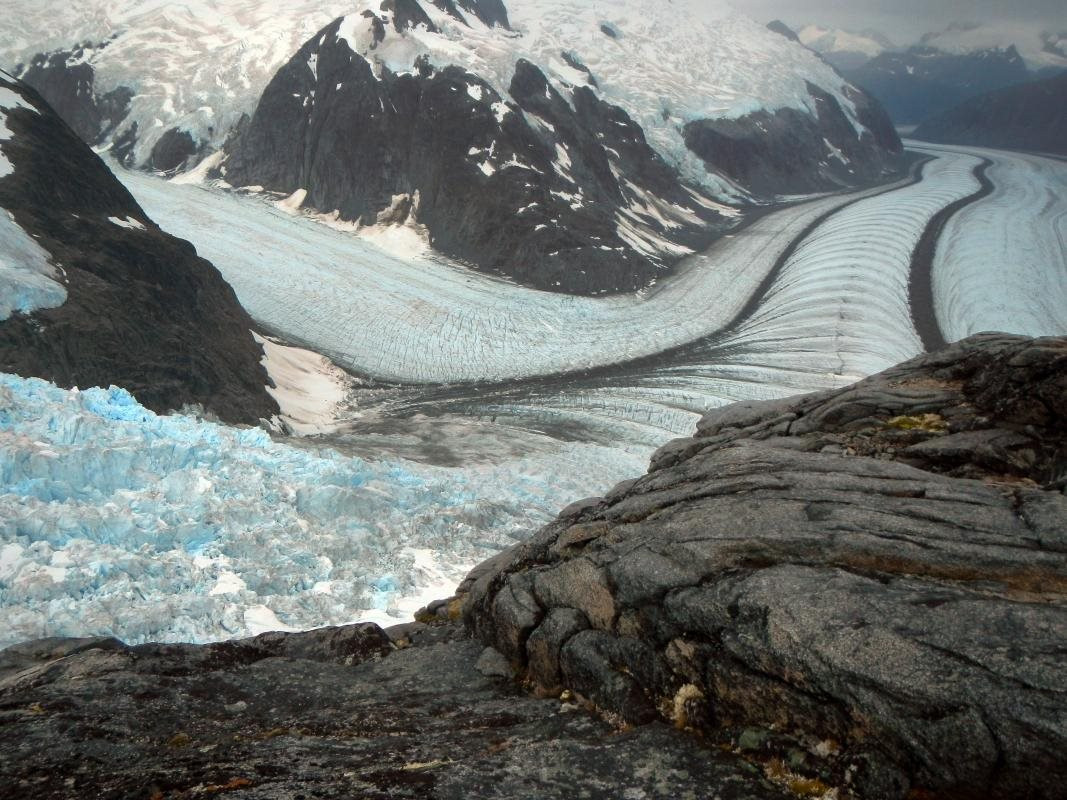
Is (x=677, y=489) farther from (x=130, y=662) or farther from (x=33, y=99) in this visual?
(x=33, y=99)

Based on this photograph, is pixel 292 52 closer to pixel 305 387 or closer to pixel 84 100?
pixel 84 100

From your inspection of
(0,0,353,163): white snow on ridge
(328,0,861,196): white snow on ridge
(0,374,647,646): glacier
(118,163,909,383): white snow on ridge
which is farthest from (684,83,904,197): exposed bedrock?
(0,374,647,646): glacier

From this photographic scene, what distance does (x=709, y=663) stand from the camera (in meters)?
6.16

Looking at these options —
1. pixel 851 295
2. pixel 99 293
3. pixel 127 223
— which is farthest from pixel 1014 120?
pixel 99 293

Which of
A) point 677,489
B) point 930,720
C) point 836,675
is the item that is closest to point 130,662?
point 677,489

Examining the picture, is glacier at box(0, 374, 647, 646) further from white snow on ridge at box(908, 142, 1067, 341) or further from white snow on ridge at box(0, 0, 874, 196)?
white snow on ridge at box(0, 0, 874, 196)

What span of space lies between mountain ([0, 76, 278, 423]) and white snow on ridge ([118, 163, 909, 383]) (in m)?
5.77

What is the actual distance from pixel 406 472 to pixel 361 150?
1430 inches

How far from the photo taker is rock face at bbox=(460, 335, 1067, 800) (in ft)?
16.4

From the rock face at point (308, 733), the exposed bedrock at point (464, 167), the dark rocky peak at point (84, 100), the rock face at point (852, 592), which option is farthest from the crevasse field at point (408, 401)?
the dark rocky peak at point (84, 100)

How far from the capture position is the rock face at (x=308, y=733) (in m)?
5.46

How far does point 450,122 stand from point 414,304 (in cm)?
1599

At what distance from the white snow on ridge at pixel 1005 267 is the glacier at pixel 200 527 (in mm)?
27726

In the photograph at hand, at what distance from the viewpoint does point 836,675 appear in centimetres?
541
